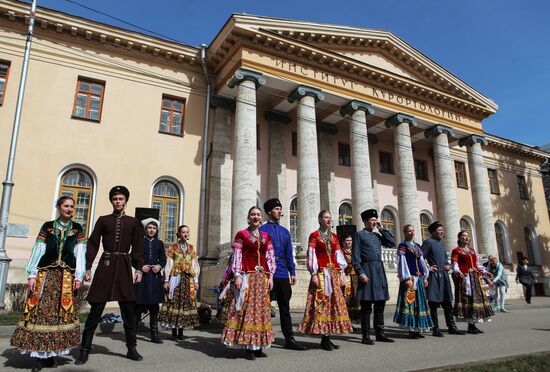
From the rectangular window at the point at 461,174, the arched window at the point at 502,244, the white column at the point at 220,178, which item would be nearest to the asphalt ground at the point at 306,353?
the white column at the point at 220,178

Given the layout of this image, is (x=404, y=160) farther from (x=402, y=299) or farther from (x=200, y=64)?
(x=402, y=299)

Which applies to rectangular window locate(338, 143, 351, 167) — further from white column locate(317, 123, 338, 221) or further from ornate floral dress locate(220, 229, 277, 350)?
ornate floral dress locate(220, 229, 277, 350)

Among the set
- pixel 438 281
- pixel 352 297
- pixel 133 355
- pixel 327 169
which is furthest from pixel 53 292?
pixel 327 169

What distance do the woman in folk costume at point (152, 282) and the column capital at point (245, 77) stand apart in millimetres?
9332

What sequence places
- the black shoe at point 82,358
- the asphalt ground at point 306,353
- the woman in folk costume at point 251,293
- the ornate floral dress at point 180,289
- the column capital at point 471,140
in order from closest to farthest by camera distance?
the asphalt ground at point 306,353 < the black shoe at point 82,358 < the woman in folk costume at point 251,293 < the ornate floral dress at point 180,289 < the column capital at point 471,140

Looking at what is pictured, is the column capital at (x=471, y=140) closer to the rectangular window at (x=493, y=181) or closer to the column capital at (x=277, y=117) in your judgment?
the rectangular window at (x=493, y=181)

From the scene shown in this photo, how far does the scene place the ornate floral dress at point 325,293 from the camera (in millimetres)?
5773

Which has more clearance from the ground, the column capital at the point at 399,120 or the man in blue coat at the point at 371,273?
→ the column capital at the point at 399,120

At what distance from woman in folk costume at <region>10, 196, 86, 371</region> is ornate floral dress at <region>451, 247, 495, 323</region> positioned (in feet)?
22.2

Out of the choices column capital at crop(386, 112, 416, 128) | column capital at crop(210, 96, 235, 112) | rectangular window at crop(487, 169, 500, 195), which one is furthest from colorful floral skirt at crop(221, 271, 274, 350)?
rectangular window at crop(487, 169, 500, 195)

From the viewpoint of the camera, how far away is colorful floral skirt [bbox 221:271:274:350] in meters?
5.12

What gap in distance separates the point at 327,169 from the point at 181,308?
45.3ft

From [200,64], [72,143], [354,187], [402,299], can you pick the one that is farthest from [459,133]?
[72,143]

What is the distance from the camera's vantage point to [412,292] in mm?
7223
